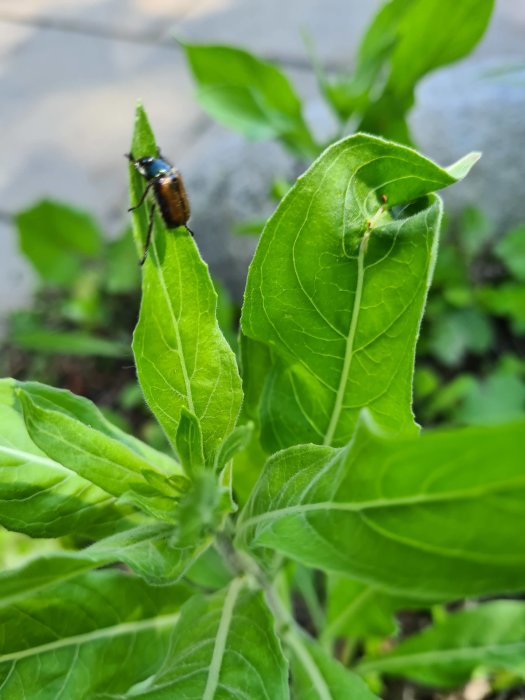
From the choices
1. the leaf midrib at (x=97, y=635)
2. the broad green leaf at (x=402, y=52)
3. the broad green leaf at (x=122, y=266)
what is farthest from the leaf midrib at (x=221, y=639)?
the broad green leaf at (x=122, y=266)

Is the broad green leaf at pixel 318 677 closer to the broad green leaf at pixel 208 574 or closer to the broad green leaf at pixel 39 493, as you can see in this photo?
the broad green leaf at pixel 208 574

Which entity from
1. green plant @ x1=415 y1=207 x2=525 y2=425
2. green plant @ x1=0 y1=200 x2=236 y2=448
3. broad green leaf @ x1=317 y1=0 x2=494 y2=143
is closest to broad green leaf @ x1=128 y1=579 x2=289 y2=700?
broad green leaf @ x1=317 y1=0 x2=494 y2=143

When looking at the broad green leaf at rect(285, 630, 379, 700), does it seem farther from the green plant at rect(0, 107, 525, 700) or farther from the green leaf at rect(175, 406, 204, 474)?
the green leaf at rect(175, 406, 204, 474)

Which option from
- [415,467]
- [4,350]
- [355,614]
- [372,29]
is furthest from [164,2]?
[415,467]

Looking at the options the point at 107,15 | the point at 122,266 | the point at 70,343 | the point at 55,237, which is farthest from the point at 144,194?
the point at 107,15

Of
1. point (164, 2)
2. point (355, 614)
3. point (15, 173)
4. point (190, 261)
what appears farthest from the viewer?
point (164, 2)

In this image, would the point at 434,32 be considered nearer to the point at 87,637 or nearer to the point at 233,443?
the point at 233,443

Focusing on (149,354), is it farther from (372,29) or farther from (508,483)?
(372,29)

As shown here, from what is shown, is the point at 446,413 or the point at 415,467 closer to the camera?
the point at 415,467
